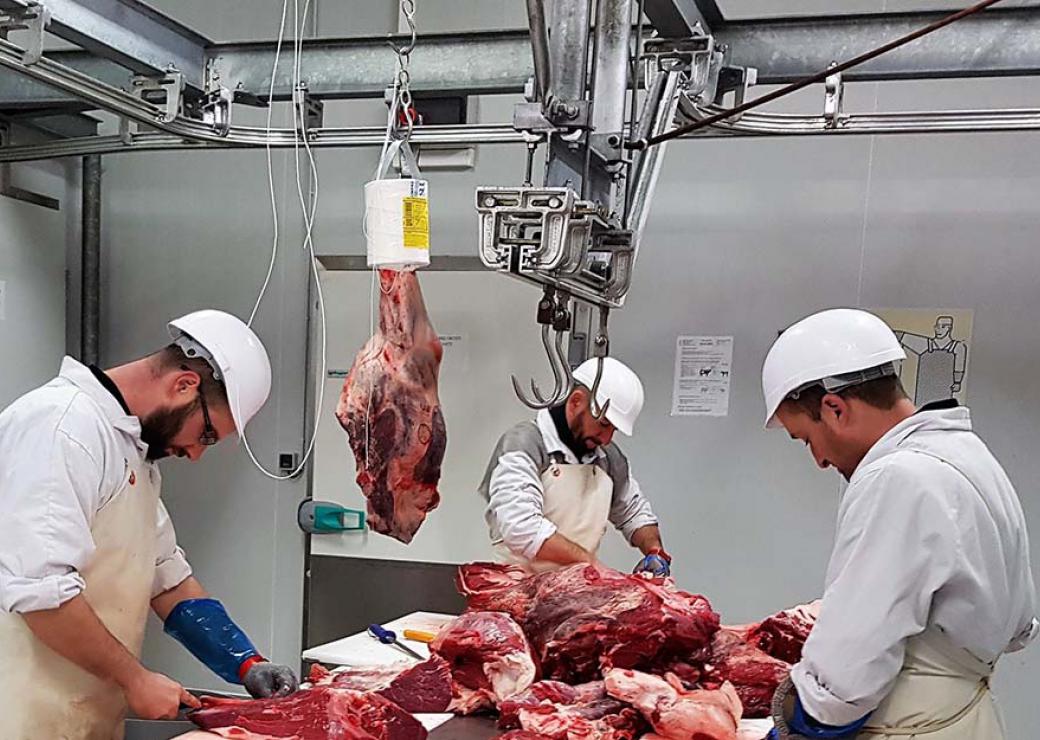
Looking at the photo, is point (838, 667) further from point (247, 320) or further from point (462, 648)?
point (247, 320)

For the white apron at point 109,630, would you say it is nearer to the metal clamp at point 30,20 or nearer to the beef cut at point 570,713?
the beef cut at point 570,713

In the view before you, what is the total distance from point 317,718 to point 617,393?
2055 mm

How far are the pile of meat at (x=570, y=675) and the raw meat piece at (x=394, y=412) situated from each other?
0.49 meters

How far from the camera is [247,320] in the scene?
5039mm

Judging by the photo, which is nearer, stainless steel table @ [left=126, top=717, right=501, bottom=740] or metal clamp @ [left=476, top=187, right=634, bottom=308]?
metal clamp @ [left=476, top=187, right=634, bottom=308]

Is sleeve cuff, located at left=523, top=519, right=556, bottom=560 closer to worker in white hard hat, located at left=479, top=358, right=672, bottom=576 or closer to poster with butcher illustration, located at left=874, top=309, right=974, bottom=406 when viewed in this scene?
worker in white hard hat, located at left=479, top=358, right=672, bottom=576

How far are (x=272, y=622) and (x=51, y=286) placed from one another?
2037 mm

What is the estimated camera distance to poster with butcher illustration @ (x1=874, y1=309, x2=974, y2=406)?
13.6 ft

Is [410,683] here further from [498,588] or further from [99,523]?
[99,523]

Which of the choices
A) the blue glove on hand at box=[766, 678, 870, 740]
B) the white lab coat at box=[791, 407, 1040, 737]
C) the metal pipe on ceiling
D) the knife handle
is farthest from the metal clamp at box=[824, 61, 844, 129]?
the metal pipe on ceiling

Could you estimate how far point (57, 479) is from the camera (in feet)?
7.50

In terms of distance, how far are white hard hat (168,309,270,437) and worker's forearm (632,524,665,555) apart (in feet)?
7.27

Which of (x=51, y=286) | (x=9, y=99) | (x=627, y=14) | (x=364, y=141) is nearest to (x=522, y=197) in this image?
(x=627, y=14)

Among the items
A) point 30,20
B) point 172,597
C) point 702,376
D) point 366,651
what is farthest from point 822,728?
point 30,20
